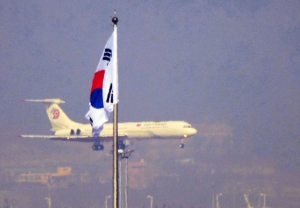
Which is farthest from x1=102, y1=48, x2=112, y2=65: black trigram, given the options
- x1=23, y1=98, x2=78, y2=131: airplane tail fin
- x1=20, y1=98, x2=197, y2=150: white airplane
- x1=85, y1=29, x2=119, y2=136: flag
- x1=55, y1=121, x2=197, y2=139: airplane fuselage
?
x1=23, y1=98, x2=78, y2=131: airplane tail fin

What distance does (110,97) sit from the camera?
88.0ft

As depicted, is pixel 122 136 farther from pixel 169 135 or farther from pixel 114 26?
pixel 114 26

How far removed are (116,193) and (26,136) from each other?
272 feet

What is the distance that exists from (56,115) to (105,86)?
3910 inches

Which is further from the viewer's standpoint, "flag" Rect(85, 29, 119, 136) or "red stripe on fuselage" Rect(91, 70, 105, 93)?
"red stripe on fuselage" Rect(91, 70, 105, 93)

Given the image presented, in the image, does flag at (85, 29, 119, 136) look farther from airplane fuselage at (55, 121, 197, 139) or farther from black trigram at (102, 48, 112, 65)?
airplane fuselage at (55, 121, 197, 139)

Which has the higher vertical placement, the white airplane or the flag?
Answer: the white airplane

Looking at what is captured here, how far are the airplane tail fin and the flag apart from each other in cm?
9584

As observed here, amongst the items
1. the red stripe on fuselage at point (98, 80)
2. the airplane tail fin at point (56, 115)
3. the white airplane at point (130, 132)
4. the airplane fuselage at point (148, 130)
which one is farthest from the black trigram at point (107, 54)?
the airplane tail fin at point (56, 115)

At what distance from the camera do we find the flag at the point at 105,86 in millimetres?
26500

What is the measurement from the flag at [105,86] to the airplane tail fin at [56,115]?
314ft

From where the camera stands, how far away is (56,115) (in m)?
125

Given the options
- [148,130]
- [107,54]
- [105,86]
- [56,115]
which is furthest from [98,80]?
[56,115]

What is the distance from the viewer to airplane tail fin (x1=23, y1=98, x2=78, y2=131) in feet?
405
